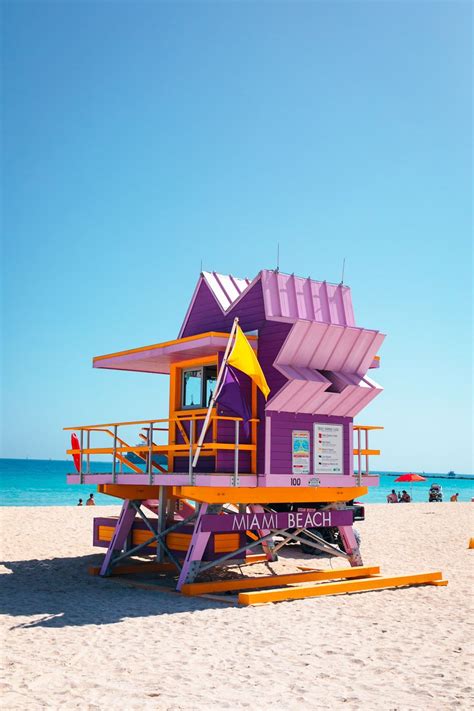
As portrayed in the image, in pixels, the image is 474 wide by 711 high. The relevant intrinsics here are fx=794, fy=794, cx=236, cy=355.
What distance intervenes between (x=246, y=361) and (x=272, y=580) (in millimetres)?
4436

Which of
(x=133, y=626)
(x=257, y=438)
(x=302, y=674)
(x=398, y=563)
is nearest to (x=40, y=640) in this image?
(x=133, y=626)

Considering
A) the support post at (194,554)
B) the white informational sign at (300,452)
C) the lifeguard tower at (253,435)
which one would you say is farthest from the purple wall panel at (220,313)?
the support post at (194,554)

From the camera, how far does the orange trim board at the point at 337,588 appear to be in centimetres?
1358

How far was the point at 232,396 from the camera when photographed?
47.5 feet

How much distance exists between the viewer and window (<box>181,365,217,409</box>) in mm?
16609

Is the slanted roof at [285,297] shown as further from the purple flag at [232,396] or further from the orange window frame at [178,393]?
the purple flag at [232,396]

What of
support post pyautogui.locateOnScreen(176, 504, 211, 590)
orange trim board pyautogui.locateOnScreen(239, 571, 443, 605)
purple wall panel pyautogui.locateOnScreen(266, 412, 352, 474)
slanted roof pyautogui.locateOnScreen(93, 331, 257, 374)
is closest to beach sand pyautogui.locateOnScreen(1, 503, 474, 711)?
orange trim board pyautogui.locateOnScreen(239, 571, 443, 605)

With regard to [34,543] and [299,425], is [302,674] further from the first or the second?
[34,543]

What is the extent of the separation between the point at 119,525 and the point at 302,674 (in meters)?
8.78

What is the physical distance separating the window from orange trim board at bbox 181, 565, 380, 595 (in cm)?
364

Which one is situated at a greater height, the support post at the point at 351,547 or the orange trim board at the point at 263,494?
the orange trim board at the point at 263,494

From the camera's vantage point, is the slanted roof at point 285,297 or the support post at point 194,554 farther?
the slanted roof at point 285,297

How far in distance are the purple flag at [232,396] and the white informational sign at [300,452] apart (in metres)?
1.55

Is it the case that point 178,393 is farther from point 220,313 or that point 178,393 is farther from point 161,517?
point 161,517
